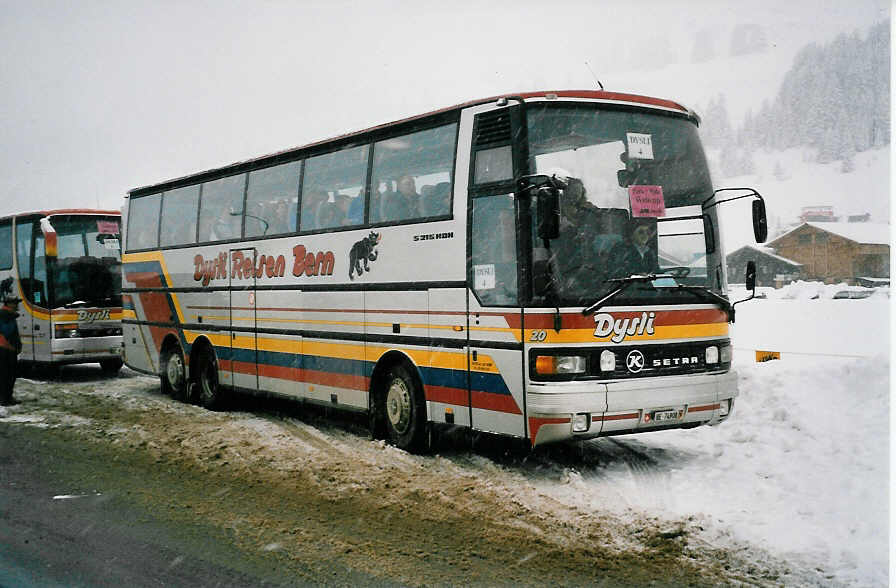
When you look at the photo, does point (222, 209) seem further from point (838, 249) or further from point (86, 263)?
point (838, 249)

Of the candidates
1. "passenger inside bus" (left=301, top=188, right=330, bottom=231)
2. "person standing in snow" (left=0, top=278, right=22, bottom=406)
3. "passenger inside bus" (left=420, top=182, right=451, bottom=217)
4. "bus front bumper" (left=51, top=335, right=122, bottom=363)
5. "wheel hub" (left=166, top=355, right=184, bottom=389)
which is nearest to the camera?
"passenger inside bus" (left=420, top=182, right=451, bottom=217)

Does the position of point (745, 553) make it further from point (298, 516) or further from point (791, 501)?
point (298, 516)

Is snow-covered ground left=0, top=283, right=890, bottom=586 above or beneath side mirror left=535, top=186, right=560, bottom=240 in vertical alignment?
beneath

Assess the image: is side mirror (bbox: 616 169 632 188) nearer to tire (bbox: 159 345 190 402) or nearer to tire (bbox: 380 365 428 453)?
tire (bbox: 380 365 428 453)

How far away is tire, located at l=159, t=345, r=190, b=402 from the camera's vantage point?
13.1m

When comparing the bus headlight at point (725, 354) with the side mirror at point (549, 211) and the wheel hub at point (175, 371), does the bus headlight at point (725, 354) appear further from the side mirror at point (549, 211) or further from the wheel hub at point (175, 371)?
the wheel hub at point (175, 371)

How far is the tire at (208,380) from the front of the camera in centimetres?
1223

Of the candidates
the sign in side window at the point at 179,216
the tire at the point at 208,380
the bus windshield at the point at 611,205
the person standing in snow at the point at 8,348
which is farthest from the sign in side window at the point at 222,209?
the bus windshield at the point at 611,205

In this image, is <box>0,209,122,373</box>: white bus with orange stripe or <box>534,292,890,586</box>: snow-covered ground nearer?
<box>534,292,890,586</box>: snow-covered ground

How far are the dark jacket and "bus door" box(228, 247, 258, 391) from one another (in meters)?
3.70

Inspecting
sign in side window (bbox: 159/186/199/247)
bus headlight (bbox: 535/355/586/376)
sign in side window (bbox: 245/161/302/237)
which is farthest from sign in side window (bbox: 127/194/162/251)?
bus headlight (bbox: 535/355/586/376)

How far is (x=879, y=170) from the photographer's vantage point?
23344mm

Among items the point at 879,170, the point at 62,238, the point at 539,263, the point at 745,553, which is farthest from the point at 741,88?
the point at 745,553

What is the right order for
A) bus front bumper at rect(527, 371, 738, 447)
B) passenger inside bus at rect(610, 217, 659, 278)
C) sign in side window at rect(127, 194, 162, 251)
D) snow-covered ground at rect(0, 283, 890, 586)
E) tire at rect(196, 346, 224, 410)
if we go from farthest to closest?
1. sign in side window at rect(127, 194, 162, 251)
2. tire at rect(196, 346, 224, 410)
3. passenger inside bus at rect(610, 217, 659, 278)
4. bus front bumper at rect(527, 371, 738, 447)
5. snow-covered ground at rect(0, 283, 890, 586)
